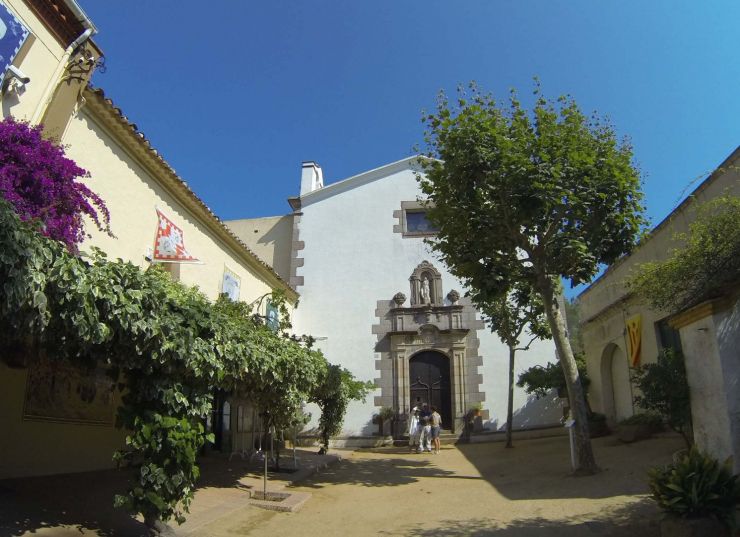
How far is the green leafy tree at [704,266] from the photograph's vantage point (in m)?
6.63

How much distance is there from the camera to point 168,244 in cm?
1069

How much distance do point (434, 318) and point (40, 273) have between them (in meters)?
15.0

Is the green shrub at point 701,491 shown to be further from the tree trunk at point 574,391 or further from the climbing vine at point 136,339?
the climbing vine at point 136,339

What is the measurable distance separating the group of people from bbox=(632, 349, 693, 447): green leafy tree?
290 inches

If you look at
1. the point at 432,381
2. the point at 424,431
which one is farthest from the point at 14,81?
the point at 432,381

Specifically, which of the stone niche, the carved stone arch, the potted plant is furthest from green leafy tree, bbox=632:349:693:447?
the carved stone arch

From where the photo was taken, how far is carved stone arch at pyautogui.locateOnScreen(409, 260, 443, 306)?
18.7 m

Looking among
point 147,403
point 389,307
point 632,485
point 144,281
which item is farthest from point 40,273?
point 389,307

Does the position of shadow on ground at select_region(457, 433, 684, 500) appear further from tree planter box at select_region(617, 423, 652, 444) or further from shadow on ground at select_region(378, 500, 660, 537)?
shadow on ground at select_region(378, 500, 660, 537)

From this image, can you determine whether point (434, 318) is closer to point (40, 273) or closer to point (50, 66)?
point (50, 66)

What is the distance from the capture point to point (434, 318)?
1839 centimetres

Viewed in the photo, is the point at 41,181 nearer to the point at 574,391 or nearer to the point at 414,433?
the point at 574,391

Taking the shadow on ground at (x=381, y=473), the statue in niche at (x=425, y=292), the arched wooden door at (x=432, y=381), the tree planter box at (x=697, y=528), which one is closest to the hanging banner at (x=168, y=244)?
the shadow on ground at (x=381, y=473)

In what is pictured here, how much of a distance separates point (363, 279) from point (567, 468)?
10.3 meters
